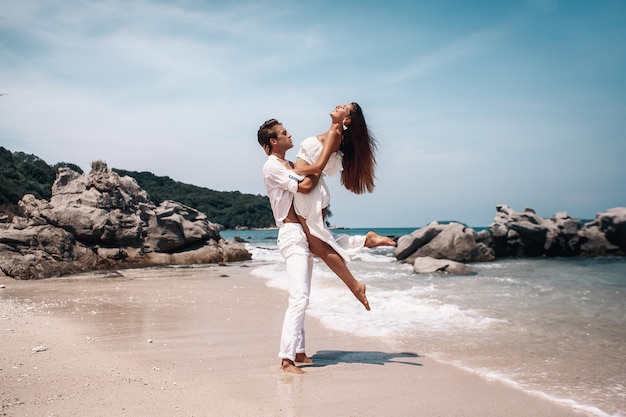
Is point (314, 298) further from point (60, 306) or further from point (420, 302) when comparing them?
point (60, 306)

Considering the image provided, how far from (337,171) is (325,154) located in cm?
44

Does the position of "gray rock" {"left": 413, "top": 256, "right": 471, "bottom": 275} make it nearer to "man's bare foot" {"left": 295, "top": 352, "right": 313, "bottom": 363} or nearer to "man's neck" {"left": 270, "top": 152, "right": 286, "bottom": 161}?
"man's bare foot" {"left": 295, "top": 352, "right": 313, "bottom": 363}

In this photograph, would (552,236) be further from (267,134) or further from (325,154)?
(267,134)

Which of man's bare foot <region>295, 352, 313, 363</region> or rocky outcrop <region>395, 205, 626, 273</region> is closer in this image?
man's bare foot <region>295, 352, 313, 363</region>

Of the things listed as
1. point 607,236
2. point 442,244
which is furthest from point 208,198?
point 442,244

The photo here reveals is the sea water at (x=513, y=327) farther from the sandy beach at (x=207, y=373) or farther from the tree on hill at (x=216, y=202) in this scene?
the tree on hill at (x=216, y=202)

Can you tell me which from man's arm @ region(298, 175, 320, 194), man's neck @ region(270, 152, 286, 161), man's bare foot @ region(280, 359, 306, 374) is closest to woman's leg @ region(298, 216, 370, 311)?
man's arm @ region(298, 175, 320, 194)

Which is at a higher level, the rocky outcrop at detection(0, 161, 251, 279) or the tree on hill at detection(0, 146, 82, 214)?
the tree on hill at detection(0, 146, 82, 214)

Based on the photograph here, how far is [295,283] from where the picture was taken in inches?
206

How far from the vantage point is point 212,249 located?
74.5ft

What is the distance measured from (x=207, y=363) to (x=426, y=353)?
2640 millimetres

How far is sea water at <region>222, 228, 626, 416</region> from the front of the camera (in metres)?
5.19

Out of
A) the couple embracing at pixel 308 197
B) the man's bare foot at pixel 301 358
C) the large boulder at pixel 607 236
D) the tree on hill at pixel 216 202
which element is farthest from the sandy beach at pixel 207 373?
the tree on hill at pixel 216 202

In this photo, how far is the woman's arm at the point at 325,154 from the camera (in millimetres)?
5140
